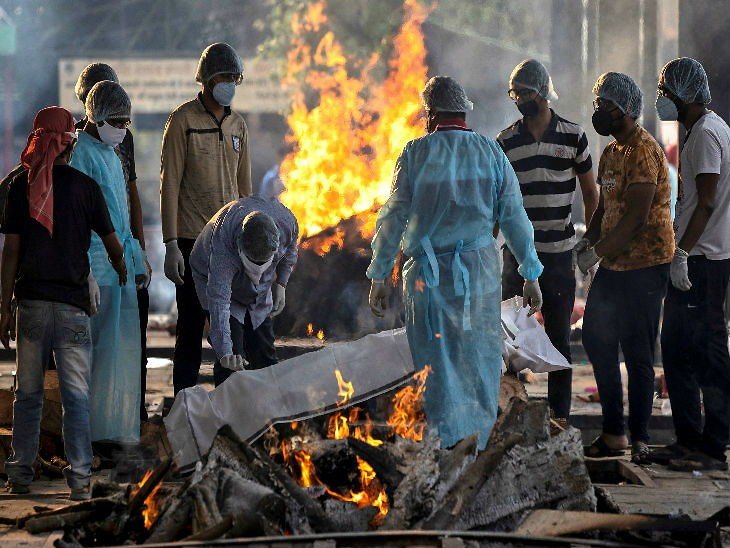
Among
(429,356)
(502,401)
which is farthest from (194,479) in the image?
(502,401)

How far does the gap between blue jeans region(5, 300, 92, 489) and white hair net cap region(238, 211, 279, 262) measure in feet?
3.39

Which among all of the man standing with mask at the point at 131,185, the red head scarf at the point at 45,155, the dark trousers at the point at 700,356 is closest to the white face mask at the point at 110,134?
the man standing with mask at the point at 131,185

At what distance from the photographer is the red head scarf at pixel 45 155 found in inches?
263

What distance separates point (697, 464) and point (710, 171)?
1758 mm

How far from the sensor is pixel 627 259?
7562 millimetres

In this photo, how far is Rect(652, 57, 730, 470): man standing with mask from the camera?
23.8ft

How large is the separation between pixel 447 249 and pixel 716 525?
2.16 m

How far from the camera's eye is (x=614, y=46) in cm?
1838

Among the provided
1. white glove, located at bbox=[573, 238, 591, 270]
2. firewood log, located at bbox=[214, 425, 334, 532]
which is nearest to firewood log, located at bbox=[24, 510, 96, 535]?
firewood log, located at bbox=[214, 425, 334, 532]

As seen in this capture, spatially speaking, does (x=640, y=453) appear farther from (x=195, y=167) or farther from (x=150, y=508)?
(x=195, y=167)

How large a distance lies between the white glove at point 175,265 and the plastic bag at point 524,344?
6.89 ft

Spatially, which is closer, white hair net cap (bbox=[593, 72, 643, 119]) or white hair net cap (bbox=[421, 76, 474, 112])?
white hair net cap (bbox=[421, 76, 474, 112])

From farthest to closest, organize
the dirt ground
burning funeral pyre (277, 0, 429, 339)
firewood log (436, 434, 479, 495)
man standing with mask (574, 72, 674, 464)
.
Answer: burning funeral pyre (277, 0, 429, 339), man standing with mask (574, 72, 674, 464), the dirt ground, firewood log (436, 434, 479, 495)

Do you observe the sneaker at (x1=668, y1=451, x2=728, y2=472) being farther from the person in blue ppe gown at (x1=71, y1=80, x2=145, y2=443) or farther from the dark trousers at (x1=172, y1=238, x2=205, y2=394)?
the person in blue ppe gown at (x1=71, y1=80, x2=145, y2=443)
